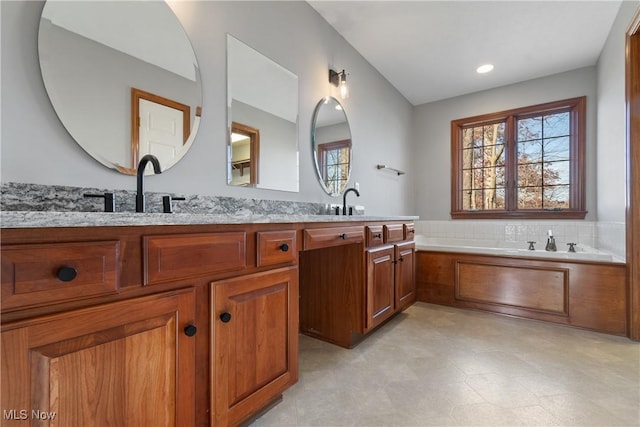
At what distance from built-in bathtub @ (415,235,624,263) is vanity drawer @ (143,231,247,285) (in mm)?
2521

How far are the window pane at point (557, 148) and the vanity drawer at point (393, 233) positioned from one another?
2.35 m

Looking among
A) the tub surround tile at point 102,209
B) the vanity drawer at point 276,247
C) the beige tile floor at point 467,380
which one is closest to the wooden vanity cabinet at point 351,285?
the beige tile floor at point 467,380

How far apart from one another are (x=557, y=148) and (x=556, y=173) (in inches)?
11.5

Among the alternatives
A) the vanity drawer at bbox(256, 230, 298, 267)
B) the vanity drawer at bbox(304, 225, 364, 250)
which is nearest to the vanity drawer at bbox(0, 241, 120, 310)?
the vanity drawer at bbox(256, 230, 298, 267)

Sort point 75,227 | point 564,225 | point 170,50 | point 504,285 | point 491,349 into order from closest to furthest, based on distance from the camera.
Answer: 1. point 75,227
2. point 170,50
3. point 491,349
4. point 504,285
5. point 564,225

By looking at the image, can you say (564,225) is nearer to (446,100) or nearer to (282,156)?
(446,100)

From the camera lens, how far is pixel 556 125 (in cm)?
331

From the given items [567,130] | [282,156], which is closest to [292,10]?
[282,156]

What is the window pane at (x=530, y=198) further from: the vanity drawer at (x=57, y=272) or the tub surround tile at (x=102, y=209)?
the vanity drawer at (x=57, y=272)

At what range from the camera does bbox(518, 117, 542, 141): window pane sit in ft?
11.2

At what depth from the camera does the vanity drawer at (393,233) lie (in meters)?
2.15

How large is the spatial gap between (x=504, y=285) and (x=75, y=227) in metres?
3.11

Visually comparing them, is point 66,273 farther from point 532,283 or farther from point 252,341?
point 532,283

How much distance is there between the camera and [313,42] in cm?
227
